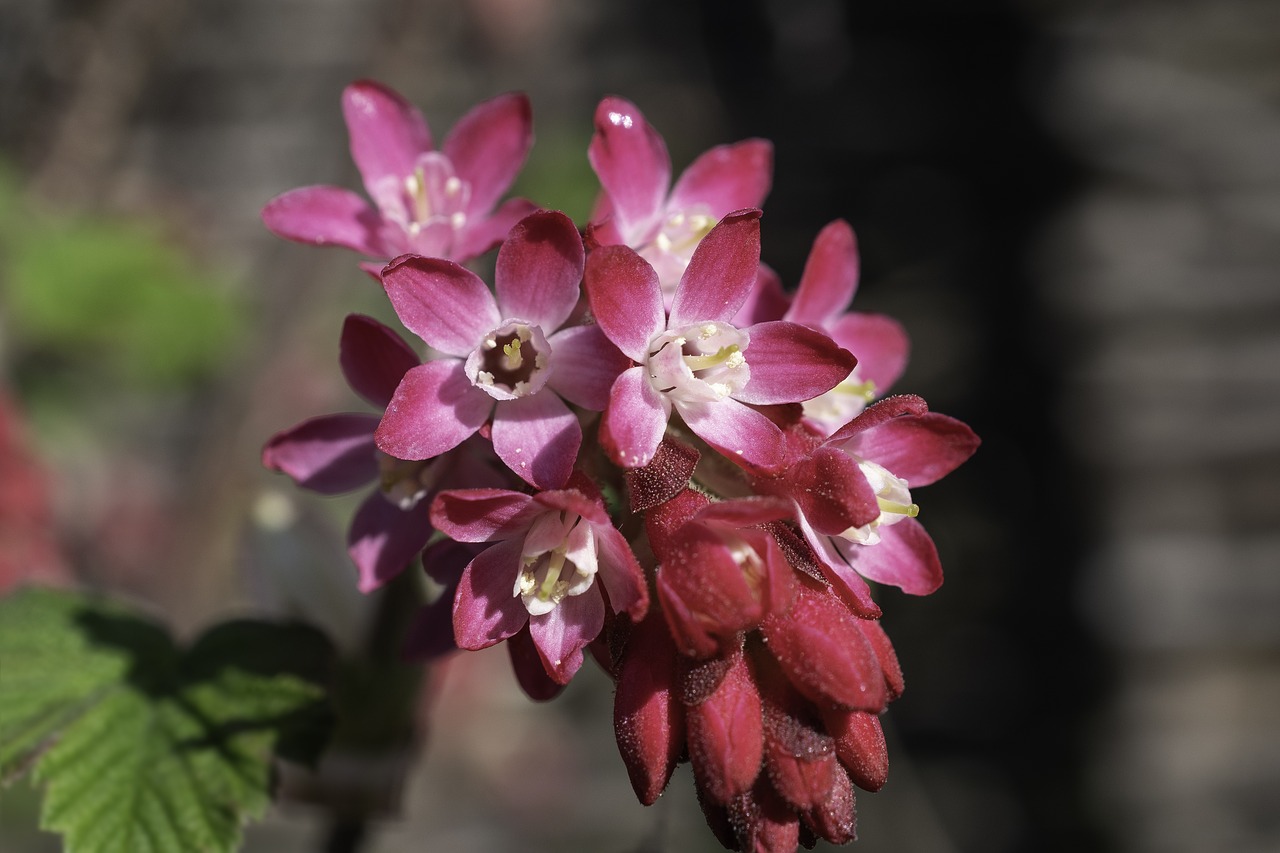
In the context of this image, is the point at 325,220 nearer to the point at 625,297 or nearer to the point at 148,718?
the point at 625,297

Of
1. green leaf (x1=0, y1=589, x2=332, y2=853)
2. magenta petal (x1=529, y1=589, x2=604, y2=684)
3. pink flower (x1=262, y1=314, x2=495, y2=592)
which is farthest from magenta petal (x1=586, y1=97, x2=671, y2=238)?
green leaf (x1=0, y1=589, x2=332, y2=853)

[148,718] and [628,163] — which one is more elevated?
[628,163]

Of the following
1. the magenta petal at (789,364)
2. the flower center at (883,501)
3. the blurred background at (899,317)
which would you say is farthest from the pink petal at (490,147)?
the blurred background at (899,317)

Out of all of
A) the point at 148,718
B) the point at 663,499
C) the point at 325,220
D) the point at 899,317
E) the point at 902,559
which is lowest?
the point at 899,317

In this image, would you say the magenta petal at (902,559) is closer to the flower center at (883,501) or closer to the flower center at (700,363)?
the flower center at (883,501)

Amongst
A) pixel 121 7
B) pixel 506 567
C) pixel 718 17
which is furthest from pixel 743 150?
pixel 718 17

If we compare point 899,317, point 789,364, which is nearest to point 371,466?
point 789,364

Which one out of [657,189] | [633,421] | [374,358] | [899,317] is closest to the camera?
[633,421]
